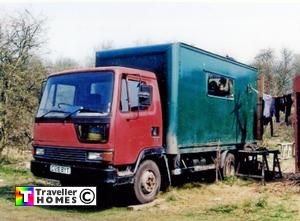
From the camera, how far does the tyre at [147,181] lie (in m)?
8.41

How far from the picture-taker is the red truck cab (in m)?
7.78

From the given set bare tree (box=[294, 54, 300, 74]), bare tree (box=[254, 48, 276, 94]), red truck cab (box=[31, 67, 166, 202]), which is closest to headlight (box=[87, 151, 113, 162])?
red truck cab (box=[31, 67, 166, 202])

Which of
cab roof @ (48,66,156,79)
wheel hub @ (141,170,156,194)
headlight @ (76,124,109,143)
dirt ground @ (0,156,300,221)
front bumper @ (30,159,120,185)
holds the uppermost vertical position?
cab roof @ (48,66,156,79)

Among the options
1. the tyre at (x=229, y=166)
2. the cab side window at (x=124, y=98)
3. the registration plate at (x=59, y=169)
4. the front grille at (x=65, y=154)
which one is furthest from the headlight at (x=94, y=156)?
the tyre at (x=229, y=166)

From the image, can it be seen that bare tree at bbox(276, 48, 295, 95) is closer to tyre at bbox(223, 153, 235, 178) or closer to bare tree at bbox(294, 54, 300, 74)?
bare tree at bbox(294, 54, 300, 74)

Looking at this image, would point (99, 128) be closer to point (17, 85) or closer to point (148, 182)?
point (148, 182)

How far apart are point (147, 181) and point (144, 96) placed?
1.71 meters

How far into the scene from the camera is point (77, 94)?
837cm

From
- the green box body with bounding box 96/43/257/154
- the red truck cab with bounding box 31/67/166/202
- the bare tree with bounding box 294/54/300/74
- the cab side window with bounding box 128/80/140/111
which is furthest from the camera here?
the bare tree with bounding box 294/54/300/74

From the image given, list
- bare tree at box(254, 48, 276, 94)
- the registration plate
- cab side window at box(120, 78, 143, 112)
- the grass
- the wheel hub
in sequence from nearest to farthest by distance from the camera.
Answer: the grass → the registration plate → cab side window at box(120, 78, 143, 112) → the wheel hub → bare tree at box(254, 48, 276, 94)

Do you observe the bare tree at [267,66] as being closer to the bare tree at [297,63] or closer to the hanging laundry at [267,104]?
the bare tree at [297,63]

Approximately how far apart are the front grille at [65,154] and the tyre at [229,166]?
17.0 feet

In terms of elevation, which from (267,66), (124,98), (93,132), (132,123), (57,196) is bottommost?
(57,196)

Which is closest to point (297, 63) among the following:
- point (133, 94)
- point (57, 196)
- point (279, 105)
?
point (279, 105)
